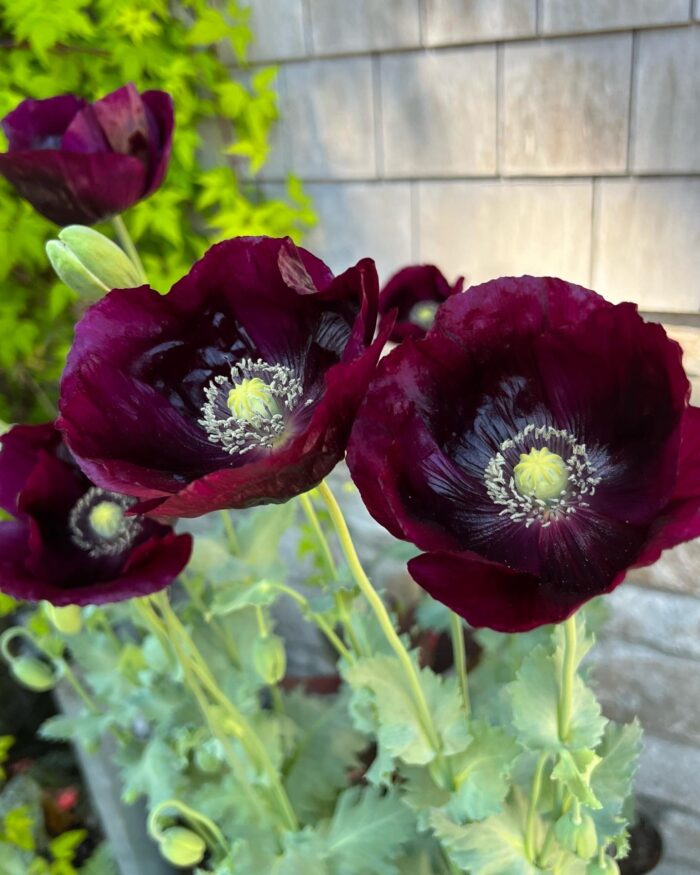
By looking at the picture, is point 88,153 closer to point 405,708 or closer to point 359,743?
point 405,708

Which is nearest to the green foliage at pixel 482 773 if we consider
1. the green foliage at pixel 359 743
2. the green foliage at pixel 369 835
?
the green foliage at pixel 359 743

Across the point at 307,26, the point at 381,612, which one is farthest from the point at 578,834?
the point at 307,26

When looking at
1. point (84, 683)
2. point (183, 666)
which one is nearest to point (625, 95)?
point (183, 666)

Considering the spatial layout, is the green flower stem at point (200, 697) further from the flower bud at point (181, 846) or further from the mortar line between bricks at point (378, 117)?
the mortar line between bricks at point (378, 117)

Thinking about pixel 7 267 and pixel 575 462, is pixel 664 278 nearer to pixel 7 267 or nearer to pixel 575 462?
pixel 575 462

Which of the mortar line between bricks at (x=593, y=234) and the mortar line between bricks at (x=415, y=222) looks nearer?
the mortar line between bricks at (x=593, y=234)

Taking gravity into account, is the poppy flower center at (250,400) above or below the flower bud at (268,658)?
above

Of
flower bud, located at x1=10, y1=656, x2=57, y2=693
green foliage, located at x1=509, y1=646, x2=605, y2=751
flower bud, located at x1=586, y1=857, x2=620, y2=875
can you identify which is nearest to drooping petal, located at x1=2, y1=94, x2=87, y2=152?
flower bud, located at x1=10, y1=656, x2=57, y2=693
